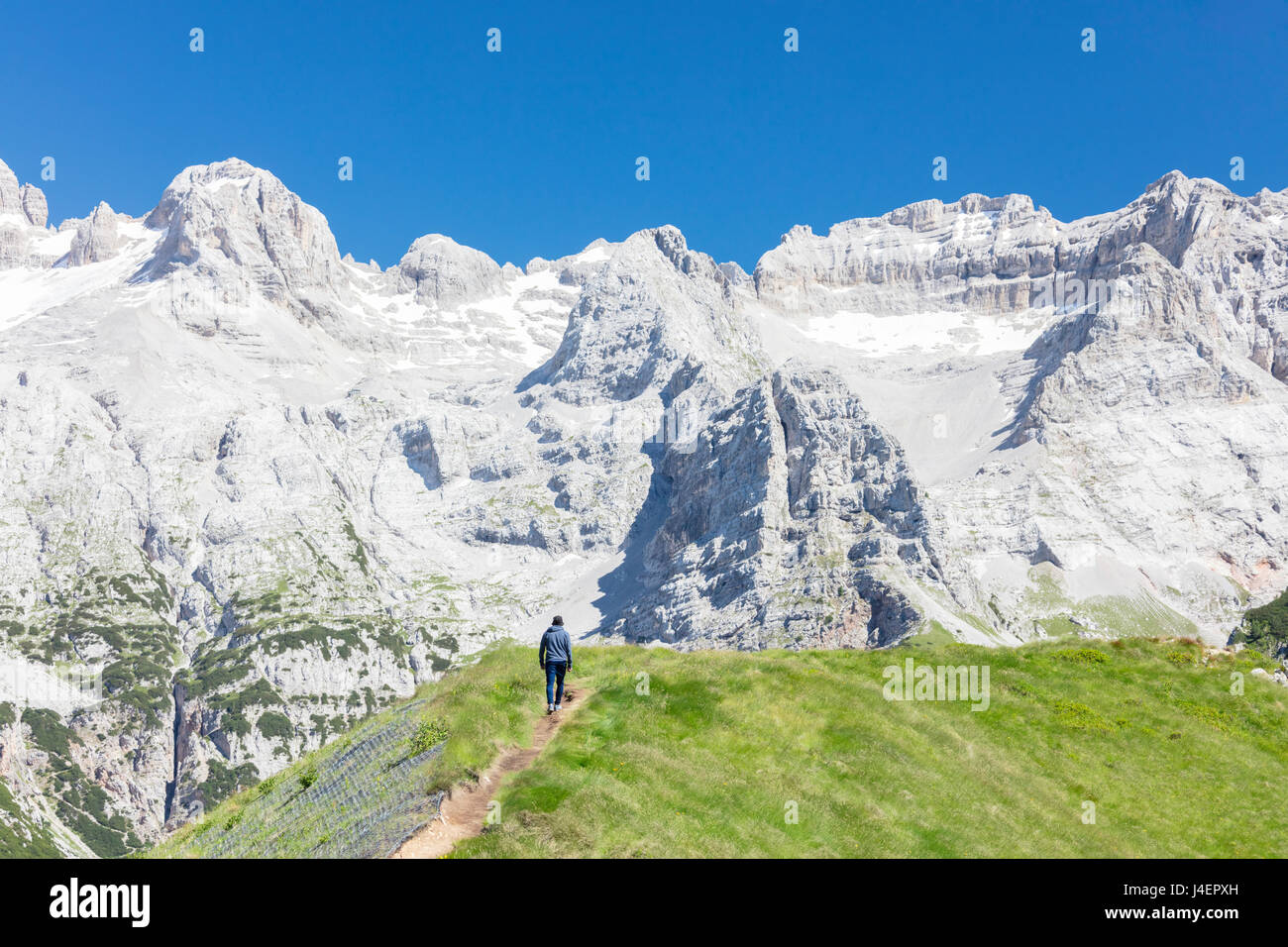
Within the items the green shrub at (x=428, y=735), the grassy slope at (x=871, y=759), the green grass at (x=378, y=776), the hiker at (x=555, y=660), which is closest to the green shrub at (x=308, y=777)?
the green grass at (x=378, y=776)

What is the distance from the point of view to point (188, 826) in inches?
1623

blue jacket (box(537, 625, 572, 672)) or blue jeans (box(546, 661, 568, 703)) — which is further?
blue jeans (box(546, 661, 568, 703))

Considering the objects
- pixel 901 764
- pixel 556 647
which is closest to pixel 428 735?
pixel 556 647

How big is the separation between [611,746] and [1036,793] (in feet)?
50.0

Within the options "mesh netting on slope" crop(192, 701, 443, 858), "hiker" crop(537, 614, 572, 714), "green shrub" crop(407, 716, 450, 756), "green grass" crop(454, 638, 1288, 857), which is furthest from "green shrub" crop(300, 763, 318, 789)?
"green grass" crop(454, 638, 1288, 857)

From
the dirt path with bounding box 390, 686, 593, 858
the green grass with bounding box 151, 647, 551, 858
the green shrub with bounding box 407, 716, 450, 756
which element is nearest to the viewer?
the dirt path with bounding box 390, 686, 593, 858

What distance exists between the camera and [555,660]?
36656mm

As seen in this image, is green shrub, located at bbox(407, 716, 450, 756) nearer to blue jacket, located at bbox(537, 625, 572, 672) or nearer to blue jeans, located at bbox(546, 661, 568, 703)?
blue jeans, located at bbox(546, 661, 568, 703)

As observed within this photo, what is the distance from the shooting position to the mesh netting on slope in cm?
2789

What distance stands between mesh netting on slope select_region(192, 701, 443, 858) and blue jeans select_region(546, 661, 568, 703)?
5.31 metres

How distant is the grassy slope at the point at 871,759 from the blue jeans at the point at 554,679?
0.88 metres

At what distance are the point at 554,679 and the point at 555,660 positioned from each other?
1505 millimetres

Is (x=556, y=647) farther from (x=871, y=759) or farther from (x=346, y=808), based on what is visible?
(x=871, y=759)
